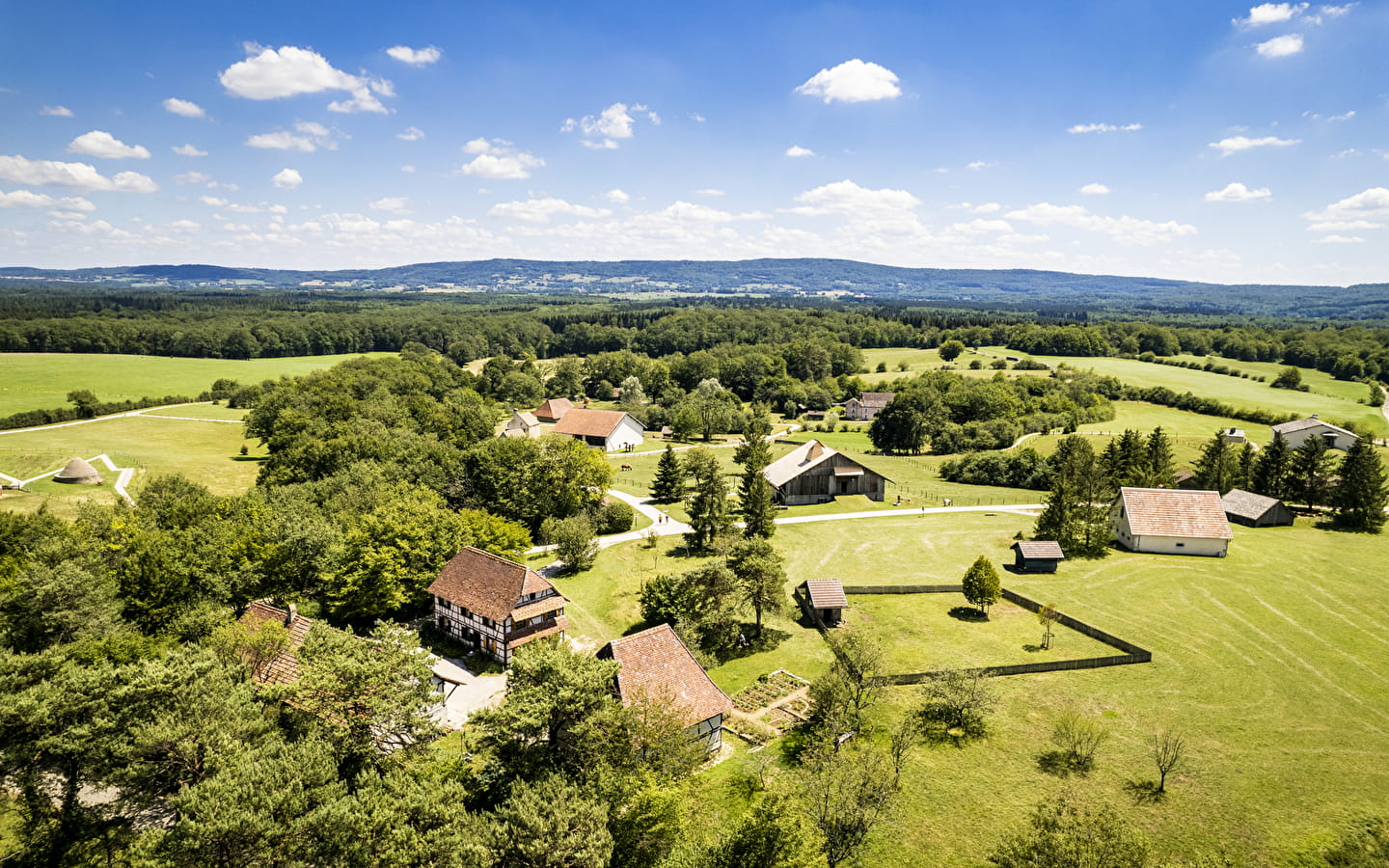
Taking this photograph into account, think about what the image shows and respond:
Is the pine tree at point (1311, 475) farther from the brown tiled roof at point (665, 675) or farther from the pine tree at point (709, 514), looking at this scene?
the brown tiled roof at point (665, 675)

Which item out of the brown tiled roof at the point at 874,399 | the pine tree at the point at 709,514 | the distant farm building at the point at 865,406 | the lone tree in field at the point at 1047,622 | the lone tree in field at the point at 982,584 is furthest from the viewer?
the distant farm building at the point at 865,406

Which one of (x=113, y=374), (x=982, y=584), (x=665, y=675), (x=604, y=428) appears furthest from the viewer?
(x=113, y=374)

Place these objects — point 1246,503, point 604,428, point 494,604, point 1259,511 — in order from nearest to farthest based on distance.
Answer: point 494,604, point 1259,511, point 1246,503, point 604,428

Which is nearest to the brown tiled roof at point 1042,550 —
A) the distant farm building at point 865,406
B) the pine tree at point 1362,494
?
the pine tree at point 1362,494

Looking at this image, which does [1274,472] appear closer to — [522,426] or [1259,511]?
[1259,511]

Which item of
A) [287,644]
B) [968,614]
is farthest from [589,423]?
[287,644]

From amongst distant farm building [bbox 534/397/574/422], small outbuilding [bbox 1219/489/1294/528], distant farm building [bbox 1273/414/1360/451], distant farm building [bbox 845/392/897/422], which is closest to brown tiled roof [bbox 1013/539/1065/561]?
small outbuilding [bbox 1219/489/1294/528]

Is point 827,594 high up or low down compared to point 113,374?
down
